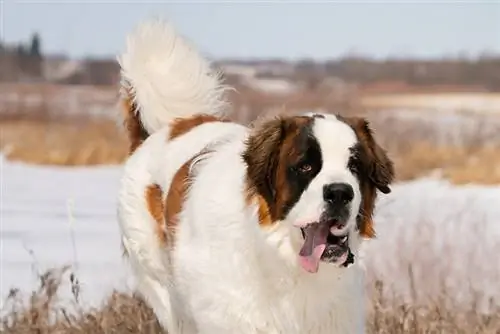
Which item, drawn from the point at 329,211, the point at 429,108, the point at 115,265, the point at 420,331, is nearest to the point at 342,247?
the point at 329,211

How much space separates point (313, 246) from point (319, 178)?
27 centimetres

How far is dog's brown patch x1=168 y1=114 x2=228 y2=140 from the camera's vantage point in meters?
4.47

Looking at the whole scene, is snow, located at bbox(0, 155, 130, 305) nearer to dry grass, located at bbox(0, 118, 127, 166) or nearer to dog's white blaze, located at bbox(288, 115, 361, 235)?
dry grass, located at bbox(0, 118, 127, 166)

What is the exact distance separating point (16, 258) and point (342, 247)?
393 cm

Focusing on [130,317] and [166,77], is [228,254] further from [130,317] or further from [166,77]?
[130,317]


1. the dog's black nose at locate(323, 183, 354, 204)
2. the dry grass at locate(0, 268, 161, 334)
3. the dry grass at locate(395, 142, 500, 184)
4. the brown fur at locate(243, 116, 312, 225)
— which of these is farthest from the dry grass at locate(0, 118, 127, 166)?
the dog's black nose at locate(323, 183, 354, 204)

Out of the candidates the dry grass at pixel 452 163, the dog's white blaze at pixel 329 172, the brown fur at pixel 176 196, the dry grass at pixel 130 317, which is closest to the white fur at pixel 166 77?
the brown fur at pixel 176 196

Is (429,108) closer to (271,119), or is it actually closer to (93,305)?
(93,305)

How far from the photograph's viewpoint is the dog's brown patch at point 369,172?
3.29 m

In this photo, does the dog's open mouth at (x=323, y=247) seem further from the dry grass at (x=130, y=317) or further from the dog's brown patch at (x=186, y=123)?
the dry grass at (x=130, y=317)

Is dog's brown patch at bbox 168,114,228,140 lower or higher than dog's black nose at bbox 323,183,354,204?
lower

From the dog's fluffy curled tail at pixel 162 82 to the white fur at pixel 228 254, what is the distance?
0.74ft

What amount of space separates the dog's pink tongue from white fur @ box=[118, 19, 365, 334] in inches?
1.6

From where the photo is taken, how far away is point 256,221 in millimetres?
3389
